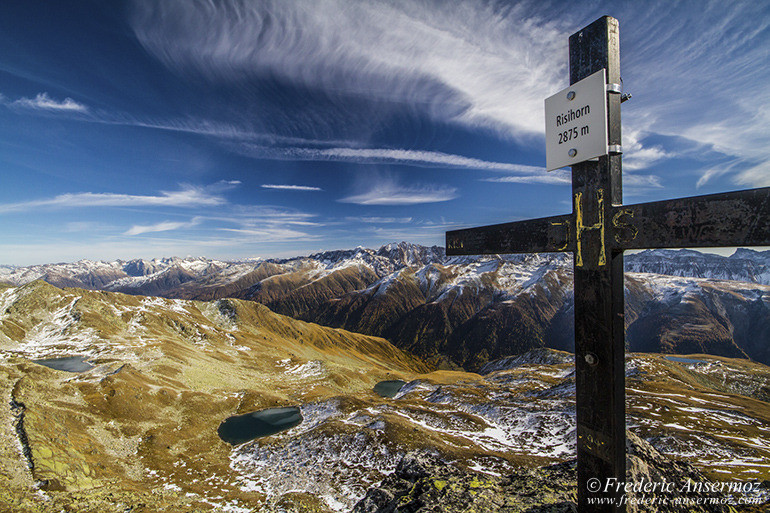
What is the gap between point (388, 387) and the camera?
92938 millimetres

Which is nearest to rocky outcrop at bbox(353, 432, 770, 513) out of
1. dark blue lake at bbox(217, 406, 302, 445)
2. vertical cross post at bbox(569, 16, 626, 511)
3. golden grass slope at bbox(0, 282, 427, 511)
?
vertical cross post at bbox(569, 16, 626, 511)

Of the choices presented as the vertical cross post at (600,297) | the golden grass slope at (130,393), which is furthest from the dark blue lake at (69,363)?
the vertical cross post at (600,297)

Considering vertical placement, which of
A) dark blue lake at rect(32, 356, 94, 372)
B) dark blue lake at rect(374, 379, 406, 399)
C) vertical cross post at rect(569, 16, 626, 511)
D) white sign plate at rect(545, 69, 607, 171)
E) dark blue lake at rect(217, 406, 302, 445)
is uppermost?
white sign plate at rect(545, 69, 607, 171)

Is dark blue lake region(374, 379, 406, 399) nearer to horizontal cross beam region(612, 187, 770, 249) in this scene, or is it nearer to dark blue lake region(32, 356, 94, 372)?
dark blue lake region(32, 356, 94, 372)

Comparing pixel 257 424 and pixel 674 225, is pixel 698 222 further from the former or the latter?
pixel 257 424

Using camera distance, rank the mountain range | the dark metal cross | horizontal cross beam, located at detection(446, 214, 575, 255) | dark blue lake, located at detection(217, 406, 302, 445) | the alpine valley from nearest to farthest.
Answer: the dark metal cross, horizontal cross beam, located at detection(446, 214, 575, 255), the alpine valley, the mountain range, dark blue lake, located at detection(217, 406, 302, 445)

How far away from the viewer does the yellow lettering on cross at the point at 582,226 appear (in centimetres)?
328

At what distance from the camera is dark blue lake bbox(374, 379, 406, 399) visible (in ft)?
277

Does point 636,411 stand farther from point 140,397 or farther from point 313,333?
point 313,333

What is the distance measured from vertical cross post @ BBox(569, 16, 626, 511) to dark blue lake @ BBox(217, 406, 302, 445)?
47100 mm

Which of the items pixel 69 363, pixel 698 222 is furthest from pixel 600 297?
pixel 69 363

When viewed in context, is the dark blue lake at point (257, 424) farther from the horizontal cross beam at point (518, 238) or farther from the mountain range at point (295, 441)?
the horizontal cross beam at point (518, 238)

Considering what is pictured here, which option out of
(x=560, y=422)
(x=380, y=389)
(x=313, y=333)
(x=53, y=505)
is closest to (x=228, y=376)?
(x=380, y=389)

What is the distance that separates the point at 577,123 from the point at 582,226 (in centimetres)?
117
